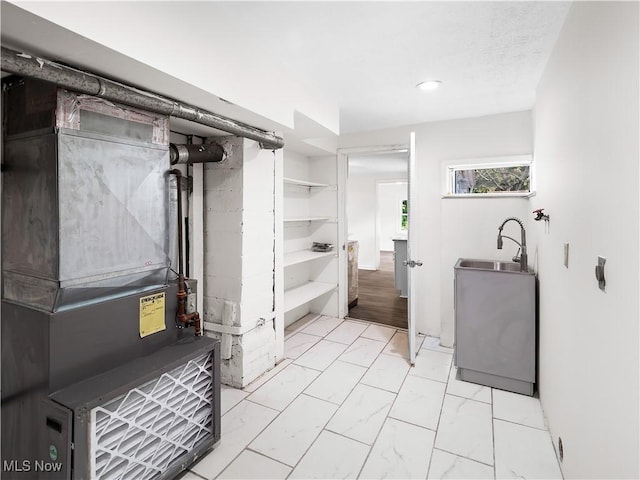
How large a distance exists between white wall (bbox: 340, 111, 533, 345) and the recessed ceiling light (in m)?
0.99

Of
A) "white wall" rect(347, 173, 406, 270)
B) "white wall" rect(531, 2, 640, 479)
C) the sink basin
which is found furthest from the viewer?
"white wall" rect(347, 173, 406, 270)

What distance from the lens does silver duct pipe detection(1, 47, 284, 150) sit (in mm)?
1187

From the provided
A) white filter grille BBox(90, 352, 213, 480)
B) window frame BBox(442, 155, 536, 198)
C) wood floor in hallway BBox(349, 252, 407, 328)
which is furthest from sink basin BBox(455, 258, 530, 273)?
white filter grille BBox(90, 352, 213, 480)

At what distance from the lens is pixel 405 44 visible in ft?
6.52

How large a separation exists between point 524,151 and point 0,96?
12.4ft

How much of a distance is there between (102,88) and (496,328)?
2933 mm

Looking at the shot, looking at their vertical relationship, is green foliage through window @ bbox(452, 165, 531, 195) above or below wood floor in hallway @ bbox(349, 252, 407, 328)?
above

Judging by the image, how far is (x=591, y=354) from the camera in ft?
4.26

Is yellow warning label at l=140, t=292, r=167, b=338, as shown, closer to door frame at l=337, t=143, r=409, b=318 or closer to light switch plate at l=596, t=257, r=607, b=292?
light switch plate at l=596, t=257, r=607, b=292

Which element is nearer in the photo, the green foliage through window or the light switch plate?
the light switch plate

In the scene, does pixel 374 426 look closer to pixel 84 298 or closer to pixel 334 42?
pixel 84 298

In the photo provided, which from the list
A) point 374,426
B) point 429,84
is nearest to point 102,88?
point 429,84

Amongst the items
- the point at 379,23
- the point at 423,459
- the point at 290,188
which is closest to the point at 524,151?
the point at 379,23

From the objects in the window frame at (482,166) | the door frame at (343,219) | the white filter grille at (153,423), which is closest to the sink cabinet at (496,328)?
the window frame at (482,166)
